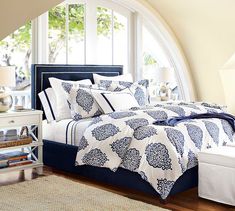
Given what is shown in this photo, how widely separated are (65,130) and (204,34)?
3.09 m

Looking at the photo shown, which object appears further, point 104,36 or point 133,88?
point 104,36

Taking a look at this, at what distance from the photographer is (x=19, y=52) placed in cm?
520

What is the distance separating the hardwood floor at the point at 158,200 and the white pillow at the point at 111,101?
33.2 inches

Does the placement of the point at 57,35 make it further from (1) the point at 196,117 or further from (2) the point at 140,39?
(1) the point at 196,117

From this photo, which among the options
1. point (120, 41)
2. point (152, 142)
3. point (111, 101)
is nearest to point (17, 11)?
point (152, 142)

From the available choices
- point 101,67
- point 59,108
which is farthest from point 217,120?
point 101,67

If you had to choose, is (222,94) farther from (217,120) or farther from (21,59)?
(21,59)

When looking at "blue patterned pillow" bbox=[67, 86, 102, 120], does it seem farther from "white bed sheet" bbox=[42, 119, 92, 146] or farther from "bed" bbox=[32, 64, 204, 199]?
"bed" bbox=[32, 64, 204, 199]

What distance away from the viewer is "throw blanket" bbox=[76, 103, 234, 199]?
333 cm

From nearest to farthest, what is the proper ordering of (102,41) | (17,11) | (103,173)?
(17,11) → (103,173) → (102,41)

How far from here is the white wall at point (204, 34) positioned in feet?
19.4

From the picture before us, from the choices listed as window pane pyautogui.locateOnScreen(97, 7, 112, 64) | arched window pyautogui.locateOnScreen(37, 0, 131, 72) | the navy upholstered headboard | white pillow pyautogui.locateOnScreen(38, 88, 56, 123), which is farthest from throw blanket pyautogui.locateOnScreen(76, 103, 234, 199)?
window pane pyautogui.locateOnScreen(97, 7, 112, 64)

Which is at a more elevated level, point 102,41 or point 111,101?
point 102,41

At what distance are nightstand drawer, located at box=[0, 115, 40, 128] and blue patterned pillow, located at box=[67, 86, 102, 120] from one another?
448mm
